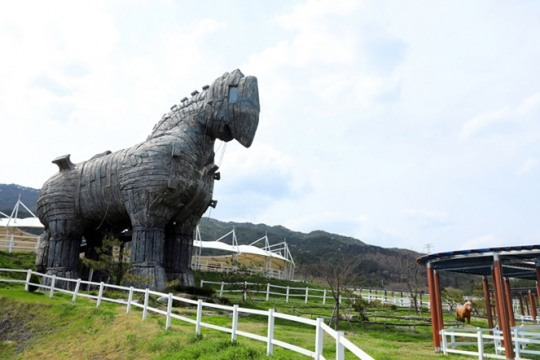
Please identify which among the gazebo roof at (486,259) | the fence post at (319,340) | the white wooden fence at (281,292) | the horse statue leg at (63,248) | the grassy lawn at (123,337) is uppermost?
the horse statue leg at (63,248)

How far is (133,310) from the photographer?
42.8 feet

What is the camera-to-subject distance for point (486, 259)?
1037 cm

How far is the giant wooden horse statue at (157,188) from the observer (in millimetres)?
15977

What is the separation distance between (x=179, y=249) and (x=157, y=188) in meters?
3.18

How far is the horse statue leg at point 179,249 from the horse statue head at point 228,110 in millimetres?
3682

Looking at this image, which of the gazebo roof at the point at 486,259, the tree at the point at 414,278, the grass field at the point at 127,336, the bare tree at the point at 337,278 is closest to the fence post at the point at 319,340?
the grass field at the point at 127,336

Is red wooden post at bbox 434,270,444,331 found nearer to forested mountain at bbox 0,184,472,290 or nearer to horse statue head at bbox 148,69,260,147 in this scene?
horse statue head at bbox 148,69,260,147

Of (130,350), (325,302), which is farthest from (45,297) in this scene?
(325,302)

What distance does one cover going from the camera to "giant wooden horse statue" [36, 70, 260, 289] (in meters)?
16.0

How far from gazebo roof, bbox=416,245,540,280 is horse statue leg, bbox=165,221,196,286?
930 centimetres

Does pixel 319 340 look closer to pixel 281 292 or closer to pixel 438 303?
pixel 438 303

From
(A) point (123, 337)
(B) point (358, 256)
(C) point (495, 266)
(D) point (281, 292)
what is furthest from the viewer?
(B) point (358, 256)

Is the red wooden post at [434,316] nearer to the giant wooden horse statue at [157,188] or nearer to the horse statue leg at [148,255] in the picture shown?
the giant wooden horse statue at [157,188]

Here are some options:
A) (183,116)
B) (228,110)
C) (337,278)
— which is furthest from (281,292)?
(228,110)
